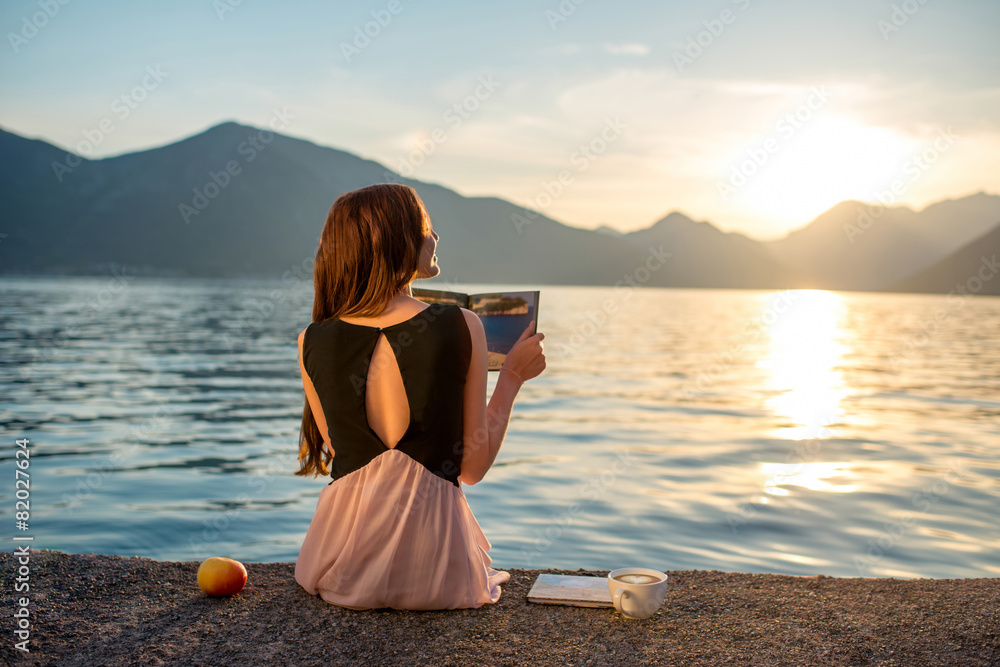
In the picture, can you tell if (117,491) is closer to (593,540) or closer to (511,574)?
(593,540)

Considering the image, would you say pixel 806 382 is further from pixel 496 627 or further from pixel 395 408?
pixel 395 408

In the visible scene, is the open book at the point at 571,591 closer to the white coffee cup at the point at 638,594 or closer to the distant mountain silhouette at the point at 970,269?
the white coffee cup at the point at 638,594

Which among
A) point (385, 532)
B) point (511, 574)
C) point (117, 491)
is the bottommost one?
point (117, 491)

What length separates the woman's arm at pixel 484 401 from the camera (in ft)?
10.7

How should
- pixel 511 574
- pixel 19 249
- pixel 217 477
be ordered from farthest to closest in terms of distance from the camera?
pixel 19 249, pixel 217 477, pixel 511 574

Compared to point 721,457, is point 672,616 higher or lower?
higher

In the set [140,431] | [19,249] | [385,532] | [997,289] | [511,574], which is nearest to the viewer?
[385,532]

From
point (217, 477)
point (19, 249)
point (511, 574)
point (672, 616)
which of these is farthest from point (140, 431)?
point (19, 249)

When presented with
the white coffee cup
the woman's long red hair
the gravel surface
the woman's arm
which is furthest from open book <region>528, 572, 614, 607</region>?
the woman's long red hair

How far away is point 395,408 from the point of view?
3258 millimetres

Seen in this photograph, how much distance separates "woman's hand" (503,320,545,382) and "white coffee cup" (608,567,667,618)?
981 mm

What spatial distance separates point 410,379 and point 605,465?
816 cm

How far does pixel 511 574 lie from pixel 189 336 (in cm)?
3024

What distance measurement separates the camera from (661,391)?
752 inches
